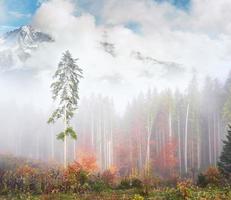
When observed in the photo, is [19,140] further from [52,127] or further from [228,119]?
[228,119]

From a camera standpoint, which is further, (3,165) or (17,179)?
(3,165)

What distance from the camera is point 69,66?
4644cm

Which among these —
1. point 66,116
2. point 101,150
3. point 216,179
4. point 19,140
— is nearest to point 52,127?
point 19,140

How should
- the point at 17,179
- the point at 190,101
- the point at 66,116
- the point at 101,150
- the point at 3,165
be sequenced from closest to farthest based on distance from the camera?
the point at 17,179, the point at 3,165, the point at 66,116, the point at 190,101, the point at 101,150

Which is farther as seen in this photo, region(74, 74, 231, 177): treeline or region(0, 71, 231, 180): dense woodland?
region(0, 71, 231, 180): dense woodland

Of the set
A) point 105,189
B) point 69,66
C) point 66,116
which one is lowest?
point 105,189

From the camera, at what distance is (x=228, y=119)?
70875mm

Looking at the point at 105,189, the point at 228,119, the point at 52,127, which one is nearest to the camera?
the point at 105,189

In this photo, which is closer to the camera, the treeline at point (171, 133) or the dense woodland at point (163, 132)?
the treeline at point (171, 133)

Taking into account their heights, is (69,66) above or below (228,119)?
above

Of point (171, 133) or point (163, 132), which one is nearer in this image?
point (171, 133)

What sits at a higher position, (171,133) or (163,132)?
(163,132)

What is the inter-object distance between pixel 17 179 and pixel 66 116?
70.8ft

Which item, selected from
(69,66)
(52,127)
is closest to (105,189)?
(69,66)
